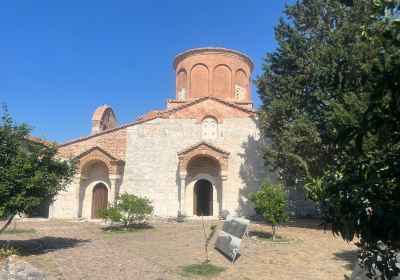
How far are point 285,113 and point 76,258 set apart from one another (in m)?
11.9

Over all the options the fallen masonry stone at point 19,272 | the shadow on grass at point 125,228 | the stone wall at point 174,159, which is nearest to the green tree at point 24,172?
the fallen masonry stone at point 19,272

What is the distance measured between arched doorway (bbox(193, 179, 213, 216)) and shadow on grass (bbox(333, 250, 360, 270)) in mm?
11378

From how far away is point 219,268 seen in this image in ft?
30.7

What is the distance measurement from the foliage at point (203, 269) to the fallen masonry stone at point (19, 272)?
3392 millimetres

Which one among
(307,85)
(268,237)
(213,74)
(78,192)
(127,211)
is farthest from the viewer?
(213,74)

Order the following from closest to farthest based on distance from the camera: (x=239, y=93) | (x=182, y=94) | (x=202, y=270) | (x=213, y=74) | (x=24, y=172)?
1. (x=202, y=270)
2. (x=24, y=172)
3. (x=213, y=74)
4. (x=239, y=93)
5. (x=182, y=94)

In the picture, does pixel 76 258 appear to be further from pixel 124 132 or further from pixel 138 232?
pixel 124 132

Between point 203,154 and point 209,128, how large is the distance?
2337 millimetres

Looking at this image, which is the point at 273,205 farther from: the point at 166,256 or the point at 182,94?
the point at 182,94

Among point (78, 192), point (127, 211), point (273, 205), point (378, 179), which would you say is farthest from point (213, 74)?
point (378, 179)

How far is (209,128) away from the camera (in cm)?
2220

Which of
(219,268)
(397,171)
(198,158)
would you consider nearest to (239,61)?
(198,158)

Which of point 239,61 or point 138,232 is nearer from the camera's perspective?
point 138,232

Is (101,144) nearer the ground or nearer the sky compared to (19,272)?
nearer the sky
